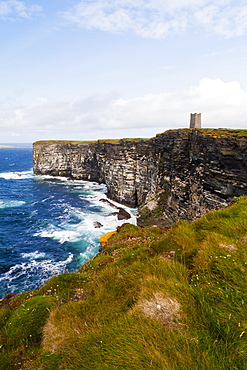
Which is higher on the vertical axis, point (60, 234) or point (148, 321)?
point (148, 321)

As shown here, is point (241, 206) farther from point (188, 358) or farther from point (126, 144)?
point (126, 144)

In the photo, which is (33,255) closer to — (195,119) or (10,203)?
(10,203)

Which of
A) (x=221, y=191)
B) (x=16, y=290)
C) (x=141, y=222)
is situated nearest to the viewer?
(x=16, y=290)

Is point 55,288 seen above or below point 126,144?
below

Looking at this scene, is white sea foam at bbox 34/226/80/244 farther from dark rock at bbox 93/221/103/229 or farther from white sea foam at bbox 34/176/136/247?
dark rock at bbox 93/221/103/229

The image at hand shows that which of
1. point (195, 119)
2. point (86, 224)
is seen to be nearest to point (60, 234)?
point (86, 224)

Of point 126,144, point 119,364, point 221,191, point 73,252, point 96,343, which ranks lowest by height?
point 73,252

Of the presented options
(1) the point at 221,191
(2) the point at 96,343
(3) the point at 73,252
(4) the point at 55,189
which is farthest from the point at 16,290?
(4) the point at 55,189

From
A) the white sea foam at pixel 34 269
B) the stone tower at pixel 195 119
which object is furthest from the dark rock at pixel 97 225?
the stone tower at pixel 195 119
